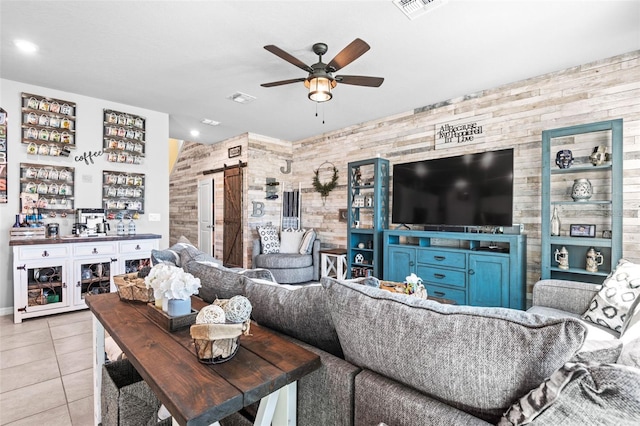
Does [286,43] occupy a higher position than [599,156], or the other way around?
[286,43]

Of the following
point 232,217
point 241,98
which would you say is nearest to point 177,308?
point 241,98

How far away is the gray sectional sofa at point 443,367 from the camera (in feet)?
2.05

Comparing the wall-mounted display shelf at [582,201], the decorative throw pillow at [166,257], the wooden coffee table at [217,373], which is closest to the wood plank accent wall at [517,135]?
the wall-mounted display shelf at [582,201]

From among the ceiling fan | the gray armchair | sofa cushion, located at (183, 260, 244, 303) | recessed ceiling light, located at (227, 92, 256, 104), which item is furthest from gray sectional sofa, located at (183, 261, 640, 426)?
the gray armchair

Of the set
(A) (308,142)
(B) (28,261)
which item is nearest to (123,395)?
(B) (28,261)

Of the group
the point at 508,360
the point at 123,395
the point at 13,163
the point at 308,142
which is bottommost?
the point at 123,395

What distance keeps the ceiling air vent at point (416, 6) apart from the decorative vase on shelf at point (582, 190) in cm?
220

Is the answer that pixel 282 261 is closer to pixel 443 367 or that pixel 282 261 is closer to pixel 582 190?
pixel 582 190

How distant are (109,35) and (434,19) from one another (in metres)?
2.78

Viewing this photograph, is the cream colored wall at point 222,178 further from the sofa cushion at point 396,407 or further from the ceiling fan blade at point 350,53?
the sofa cushion at point 396,407

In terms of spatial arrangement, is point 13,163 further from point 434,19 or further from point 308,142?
point 434,19

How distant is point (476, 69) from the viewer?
3.35 m

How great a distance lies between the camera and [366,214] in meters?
5.23

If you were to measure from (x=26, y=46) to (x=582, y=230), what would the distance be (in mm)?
5645
